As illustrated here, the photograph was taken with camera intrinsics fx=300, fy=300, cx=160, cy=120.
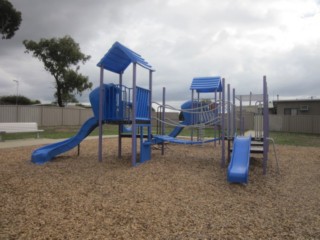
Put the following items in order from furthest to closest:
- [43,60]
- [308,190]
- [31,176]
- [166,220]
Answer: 1. [43,60]
2. [31,176]
3. [308,190]
4. [166,220]

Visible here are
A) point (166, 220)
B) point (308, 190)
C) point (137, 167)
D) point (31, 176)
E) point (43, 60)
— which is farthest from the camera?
point (43, 60)

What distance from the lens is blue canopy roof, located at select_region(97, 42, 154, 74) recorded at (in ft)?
Answer: 24.1

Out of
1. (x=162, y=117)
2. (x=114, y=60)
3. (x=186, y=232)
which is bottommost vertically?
(x=186, y=232)

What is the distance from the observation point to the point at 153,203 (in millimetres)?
4328

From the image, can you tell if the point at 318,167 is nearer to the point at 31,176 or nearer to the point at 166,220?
the point at 166,220

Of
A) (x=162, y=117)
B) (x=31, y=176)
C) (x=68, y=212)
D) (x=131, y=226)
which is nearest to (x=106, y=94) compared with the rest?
(x=162, y=117)

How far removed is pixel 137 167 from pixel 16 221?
3.51 metres

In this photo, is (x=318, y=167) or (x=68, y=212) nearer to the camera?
(x=68, y=212)

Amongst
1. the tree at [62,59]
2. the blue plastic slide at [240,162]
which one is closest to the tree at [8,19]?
the tree at [62,59]

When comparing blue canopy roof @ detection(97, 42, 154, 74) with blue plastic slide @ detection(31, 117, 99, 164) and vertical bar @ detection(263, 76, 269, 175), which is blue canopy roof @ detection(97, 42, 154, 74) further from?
vertical bar @ detection(263, 76, 269, 175)

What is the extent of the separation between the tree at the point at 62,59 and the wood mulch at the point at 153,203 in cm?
2699

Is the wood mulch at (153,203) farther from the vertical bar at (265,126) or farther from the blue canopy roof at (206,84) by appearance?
the blue canopy roof at (206,84)

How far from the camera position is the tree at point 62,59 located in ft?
104

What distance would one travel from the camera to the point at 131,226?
3498 millimetres
